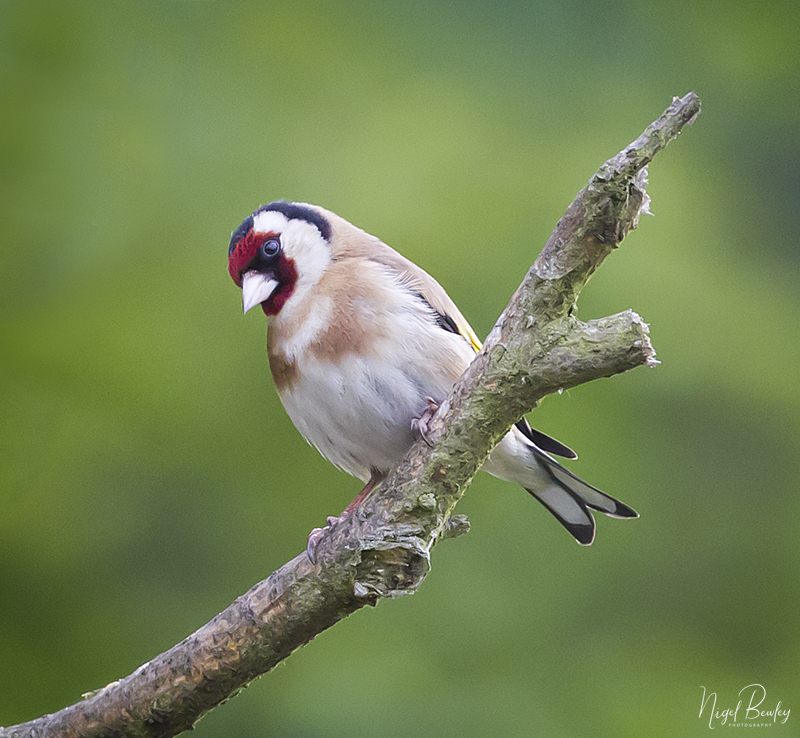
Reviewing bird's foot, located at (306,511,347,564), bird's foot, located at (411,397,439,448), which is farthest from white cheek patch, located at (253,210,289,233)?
bird's foot, located at (306,511,347,564)

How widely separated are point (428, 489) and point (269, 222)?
896 mm

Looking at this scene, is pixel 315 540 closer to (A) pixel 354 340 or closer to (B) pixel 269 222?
(A) pixel 354 340

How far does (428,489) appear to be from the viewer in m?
1.94

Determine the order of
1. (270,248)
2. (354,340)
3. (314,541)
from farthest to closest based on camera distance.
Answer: (270,248)
(354,340)
(314,541)

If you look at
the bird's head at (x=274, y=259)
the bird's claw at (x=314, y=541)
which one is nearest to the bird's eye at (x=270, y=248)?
the bird's head at (x=274, y=259)

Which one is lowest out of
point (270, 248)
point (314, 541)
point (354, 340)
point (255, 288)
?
point (314, 541)

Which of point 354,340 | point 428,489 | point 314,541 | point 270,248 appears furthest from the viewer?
point 270,248

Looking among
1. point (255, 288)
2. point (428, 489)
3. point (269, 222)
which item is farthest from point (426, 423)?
point (269, 222)

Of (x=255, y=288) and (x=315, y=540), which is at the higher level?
(x=255, y=288)

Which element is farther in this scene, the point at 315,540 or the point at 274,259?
the point at 274,259

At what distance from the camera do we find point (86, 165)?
14.0ft

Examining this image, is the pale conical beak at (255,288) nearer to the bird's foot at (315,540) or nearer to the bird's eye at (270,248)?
the bird's eye at (270,248)

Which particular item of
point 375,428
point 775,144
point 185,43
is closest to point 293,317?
point 375,428

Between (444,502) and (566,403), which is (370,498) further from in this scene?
(566,403)
